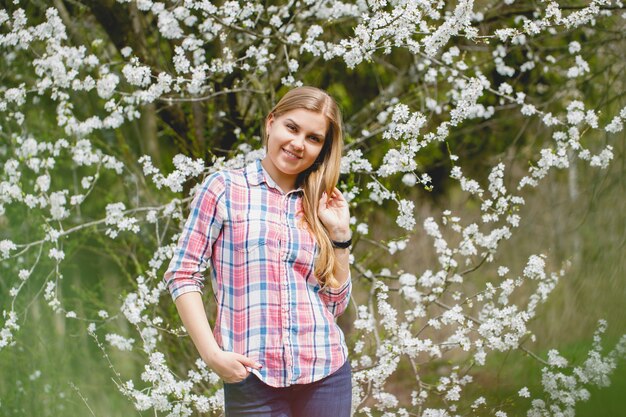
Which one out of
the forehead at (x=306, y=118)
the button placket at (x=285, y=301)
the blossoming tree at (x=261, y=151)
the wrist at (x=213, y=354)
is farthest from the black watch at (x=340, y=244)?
the blossoming tree at (x=261, y=151)

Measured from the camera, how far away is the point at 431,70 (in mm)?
3152

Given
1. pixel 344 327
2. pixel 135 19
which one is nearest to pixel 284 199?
pixel 135 19

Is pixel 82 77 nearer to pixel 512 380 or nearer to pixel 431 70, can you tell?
pixel 431 70

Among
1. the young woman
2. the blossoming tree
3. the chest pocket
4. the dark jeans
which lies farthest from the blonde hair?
the blossoming tree

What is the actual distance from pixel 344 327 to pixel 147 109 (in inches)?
64.2

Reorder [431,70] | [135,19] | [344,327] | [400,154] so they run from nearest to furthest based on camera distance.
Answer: [400,154]
[431,70]
[135,19]
[344,327]

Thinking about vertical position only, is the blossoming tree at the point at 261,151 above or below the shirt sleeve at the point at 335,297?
above

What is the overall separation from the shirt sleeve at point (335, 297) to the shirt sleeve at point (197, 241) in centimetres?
29

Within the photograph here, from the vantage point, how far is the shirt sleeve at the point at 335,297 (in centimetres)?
174

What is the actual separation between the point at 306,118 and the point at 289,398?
2.04ft

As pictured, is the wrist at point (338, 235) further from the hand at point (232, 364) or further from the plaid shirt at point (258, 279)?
the hand at point (232, 364)

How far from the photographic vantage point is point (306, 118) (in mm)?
1712

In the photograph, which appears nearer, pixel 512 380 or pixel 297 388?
pixel 297 388

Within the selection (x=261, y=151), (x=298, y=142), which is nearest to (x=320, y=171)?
(x=298, y=142)
